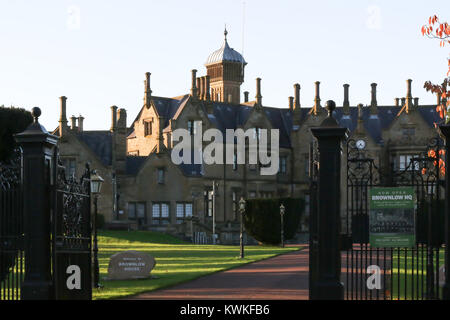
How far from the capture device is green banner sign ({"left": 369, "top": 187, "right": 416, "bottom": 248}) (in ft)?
53.1

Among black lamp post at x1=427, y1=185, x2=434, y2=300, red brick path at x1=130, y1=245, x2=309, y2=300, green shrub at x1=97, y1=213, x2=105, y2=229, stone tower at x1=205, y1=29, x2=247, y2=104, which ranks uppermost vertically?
stone tower at x1=205, y1=29, x2=247, y2=104

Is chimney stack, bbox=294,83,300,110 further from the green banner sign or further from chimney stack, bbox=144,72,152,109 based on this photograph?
the green banner sign

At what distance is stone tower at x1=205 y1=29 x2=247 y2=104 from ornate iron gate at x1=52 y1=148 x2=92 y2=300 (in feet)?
278

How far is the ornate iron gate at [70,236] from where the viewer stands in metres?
16.5

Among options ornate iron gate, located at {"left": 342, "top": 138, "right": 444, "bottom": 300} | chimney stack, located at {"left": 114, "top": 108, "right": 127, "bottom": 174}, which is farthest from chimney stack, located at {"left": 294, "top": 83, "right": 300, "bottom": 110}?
ornate iron gate, located at {"left": 342, "top": 138, "right": 444, "bottom": 300}

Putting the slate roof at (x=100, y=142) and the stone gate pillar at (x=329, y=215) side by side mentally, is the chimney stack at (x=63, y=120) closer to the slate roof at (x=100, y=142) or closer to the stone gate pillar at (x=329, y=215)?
the slate roof at (x=100, y=142)

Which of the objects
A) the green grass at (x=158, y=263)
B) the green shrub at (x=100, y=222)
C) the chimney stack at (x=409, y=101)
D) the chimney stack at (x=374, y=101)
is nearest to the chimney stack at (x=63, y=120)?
the green shrub at (x=100, y=222)

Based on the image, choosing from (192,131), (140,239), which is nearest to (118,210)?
(192,131)

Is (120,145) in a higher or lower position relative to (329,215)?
higher

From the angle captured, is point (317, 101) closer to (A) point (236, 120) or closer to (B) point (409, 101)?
(A) point (236, 120)

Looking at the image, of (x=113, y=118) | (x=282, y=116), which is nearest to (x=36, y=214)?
(x=113, y=118)

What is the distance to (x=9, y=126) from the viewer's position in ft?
99.6

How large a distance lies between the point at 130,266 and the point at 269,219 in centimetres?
3375

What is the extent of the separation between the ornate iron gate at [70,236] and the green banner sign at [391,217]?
5.99 metres
